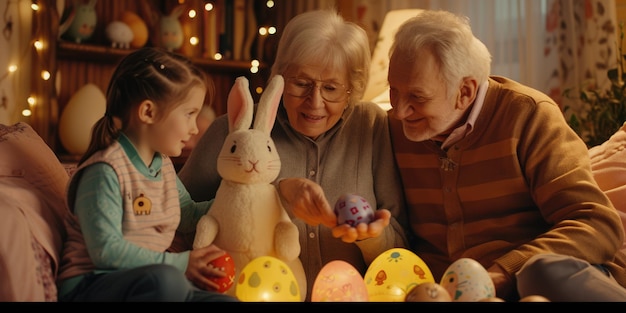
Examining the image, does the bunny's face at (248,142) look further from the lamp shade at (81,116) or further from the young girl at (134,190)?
the lamp shade at (81,116)

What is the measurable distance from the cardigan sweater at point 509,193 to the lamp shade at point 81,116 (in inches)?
63.7

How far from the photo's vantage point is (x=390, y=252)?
1.41m

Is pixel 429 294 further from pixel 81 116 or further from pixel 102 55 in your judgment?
pixel 102 55

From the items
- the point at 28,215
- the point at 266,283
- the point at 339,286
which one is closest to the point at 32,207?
the point at 28,215

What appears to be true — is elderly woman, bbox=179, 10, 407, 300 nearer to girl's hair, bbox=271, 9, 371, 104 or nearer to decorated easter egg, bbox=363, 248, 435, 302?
girl's hair, bbox=271, 9, 371, 104

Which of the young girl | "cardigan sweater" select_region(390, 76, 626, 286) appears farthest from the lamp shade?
the young girl

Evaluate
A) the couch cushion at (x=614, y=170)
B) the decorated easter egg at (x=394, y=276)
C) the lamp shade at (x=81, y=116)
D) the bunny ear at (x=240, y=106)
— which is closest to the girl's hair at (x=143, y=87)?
the bunny ear at (x=240, y=106)

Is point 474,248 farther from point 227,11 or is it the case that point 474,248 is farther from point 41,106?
point 227,11

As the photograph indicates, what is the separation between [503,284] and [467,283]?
21 centimetres

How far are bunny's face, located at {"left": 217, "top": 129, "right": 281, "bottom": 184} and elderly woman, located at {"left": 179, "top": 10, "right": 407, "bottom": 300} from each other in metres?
0.25

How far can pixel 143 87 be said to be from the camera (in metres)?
1.23

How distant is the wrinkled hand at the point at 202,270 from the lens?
4.01ft

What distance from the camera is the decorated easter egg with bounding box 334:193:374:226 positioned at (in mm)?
1326
